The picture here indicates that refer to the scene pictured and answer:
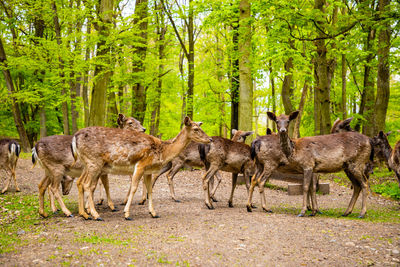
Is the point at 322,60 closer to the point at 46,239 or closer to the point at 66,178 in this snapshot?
the point at 66,178

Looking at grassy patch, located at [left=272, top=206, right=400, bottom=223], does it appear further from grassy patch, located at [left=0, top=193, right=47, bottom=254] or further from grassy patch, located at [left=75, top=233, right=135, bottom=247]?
grassy patch, located at [left=0, top=193, right=47, bottom=254]

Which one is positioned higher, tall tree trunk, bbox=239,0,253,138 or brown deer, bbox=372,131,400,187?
tall tree trunk, bbox=239,0,253,138

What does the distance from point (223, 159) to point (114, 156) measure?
9.80 feet

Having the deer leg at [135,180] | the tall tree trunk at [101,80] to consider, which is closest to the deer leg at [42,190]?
the deer leg at [135,180]

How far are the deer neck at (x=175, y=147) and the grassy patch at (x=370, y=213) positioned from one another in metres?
2.97

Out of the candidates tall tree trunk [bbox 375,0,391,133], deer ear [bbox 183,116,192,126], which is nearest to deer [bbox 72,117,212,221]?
deer ear [bbox 183,116,192,126]

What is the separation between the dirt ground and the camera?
15.8 feet

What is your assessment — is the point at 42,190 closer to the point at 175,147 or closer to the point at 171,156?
the point at 171,156

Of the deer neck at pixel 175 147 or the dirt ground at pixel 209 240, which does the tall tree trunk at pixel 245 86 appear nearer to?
the dirt ground at pixel 209 240

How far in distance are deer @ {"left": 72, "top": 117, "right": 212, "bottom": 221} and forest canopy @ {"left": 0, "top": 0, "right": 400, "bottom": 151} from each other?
6588 millimetres

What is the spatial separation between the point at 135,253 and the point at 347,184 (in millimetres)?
11788

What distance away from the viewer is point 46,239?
561cm

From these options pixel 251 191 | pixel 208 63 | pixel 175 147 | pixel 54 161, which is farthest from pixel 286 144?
pixel 208 63

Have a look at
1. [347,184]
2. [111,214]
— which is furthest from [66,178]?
[347,184]
